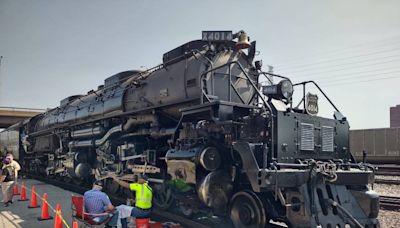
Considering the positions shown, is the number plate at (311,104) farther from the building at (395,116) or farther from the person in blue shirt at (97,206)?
the building at (395,116)

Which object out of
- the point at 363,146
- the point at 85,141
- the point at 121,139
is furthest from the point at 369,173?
the point at 363,146

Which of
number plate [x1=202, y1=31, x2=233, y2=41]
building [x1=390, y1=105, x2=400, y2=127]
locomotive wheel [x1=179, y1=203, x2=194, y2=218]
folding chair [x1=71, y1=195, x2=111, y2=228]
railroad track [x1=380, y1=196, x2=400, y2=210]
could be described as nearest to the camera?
folding chair [x1=71, y1=195, x2=111, y2=228]

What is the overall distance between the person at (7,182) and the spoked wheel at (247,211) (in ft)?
25.2

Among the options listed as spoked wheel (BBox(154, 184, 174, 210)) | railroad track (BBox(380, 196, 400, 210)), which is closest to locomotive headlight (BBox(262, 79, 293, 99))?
spoked wheel (BBox(154, 184, 174, 210))

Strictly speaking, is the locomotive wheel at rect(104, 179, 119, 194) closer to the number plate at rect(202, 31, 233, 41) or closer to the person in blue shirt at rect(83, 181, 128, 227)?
the person in blue shirt at rect(83, 181, 128, 227)

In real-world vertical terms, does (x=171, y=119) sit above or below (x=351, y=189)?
above

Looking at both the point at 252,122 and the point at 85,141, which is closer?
the point at 252,122

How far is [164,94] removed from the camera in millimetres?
8234

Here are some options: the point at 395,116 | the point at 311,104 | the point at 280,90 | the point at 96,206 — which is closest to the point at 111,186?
the point at 96,206

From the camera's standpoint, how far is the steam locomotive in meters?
5.66

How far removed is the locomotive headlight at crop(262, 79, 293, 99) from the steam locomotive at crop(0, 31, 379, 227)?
0.02 metres

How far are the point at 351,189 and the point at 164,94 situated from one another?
4463 millimetres

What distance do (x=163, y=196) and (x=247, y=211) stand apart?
10.4 feet

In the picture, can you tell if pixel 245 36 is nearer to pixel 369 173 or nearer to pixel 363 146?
pixel 369 173
